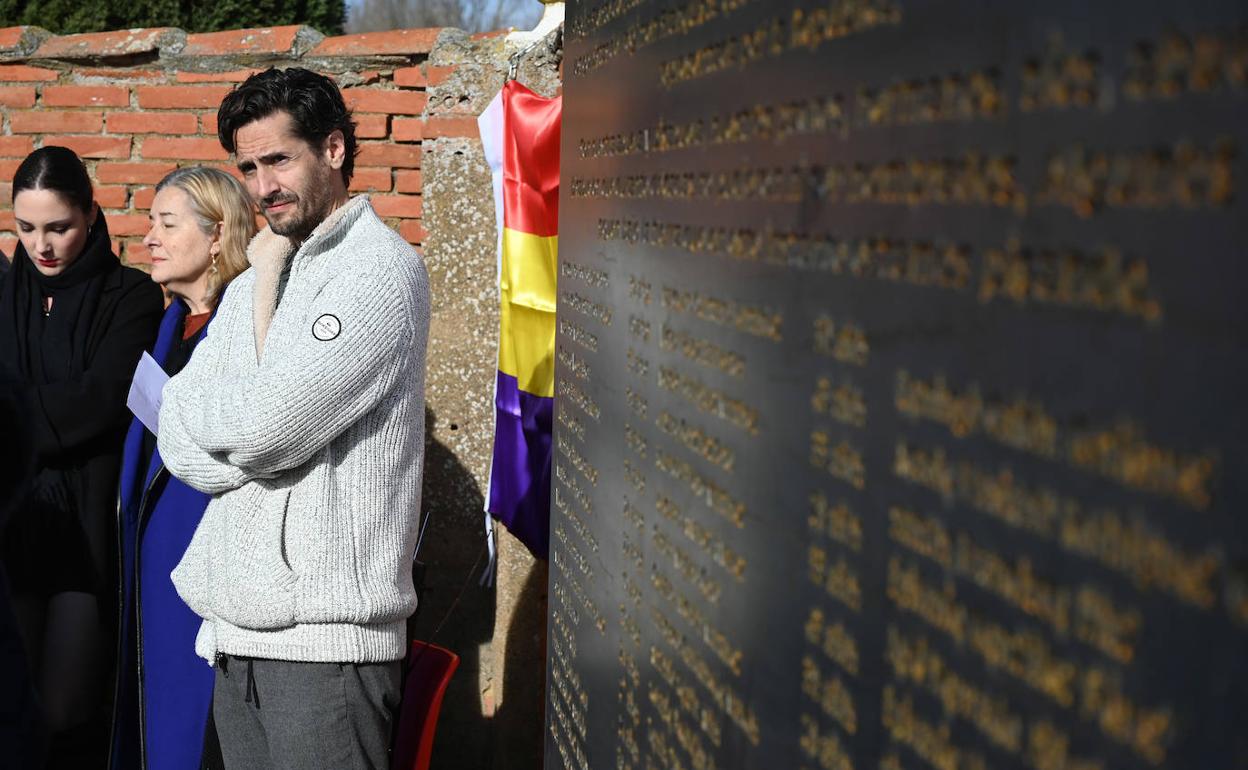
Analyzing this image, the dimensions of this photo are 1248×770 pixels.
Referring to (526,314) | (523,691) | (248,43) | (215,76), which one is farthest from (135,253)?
(523,691)

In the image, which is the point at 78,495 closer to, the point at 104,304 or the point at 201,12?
the point at 104,304

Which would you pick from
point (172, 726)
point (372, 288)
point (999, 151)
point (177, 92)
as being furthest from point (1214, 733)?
point (177, 92)

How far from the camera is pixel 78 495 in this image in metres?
3.06

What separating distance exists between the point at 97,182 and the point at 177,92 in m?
0.40

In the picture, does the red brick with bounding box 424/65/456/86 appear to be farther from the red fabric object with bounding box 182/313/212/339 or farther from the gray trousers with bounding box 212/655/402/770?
the gray trousers with bounding box 212/655/402/770

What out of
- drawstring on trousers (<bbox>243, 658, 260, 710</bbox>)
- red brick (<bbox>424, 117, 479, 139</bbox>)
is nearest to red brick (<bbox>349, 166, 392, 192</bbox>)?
red brick (<bbox>424, 117, 479, 139</bbox>)

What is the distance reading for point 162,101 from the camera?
3.77 meters

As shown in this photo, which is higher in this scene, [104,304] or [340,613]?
[104,304]

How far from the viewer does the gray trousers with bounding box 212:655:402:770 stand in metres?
2.12

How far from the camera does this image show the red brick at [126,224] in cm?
381

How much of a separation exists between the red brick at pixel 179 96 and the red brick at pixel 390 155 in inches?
21.2

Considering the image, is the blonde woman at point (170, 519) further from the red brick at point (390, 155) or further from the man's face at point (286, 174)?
the man's face at point (286, 174)

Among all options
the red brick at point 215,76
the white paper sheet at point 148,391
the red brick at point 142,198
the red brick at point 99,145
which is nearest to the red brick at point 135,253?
the red brick at point 142,198

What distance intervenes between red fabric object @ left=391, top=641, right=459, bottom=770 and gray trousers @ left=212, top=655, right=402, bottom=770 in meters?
0.38
